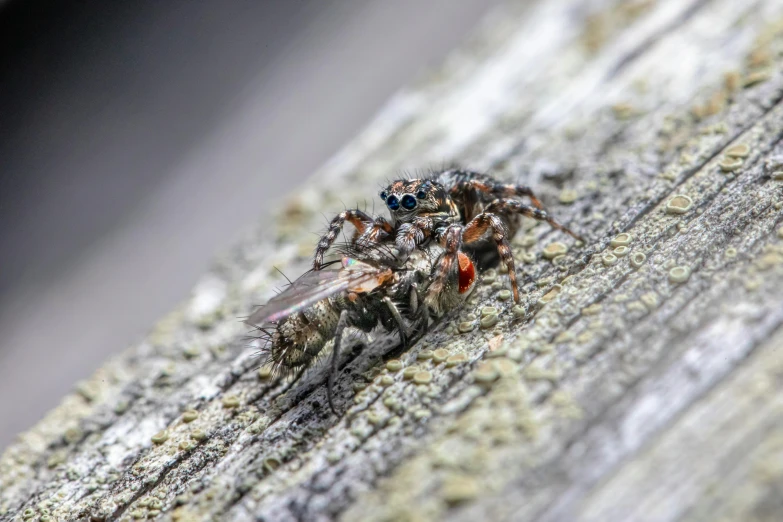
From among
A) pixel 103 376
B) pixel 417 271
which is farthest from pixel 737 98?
pixel 103 376

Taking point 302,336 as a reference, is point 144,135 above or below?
above

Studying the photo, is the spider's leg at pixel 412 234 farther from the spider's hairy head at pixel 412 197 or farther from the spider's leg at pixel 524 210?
the spider's leg at pixel 524 210

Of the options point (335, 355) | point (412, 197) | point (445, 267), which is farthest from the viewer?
point (412, 197)

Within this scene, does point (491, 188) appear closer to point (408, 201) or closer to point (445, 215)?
point (445, 215)

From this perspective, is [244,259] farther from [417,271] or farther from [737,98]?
[737,98]

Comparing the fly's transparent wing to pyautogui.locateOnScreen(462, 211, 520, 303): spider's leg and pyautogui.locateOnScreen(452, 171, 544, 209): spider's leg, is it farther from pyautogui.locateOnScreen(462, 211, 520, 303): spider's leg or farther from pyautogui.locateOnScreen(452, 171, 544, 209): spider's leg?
pyautogui.locateOnScreen(452, 171, 544, 209): spider's leg

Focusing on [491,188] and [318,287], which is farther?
[491,188]

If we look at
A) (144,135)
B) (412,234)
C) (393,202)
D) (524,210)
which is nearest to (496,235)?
(524,210)
